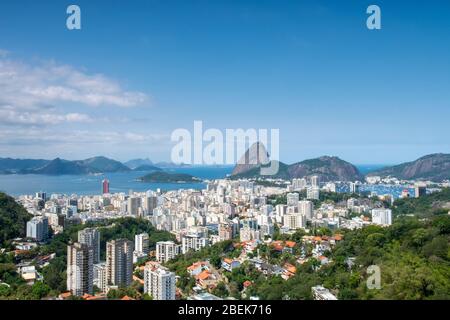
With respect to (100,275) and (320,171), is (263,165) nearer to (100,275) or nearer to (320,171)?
(100,275)

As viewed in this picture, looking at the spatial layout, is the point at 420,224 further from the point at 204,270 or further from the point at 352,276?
the point at 204,270

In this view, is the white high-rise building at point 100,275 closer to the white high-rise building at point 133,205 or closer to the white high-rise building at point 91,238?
the white high-rise building at point 91,238

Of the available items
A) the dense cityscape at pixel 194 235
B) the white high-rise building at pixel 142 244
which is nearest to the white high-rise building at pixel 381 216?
the dense cityscape at pixel 194 235

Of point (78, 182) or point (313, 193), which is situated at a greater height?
point (78, 182)

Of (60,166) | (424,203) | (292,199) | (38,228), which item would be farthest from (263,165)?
(424,203)
